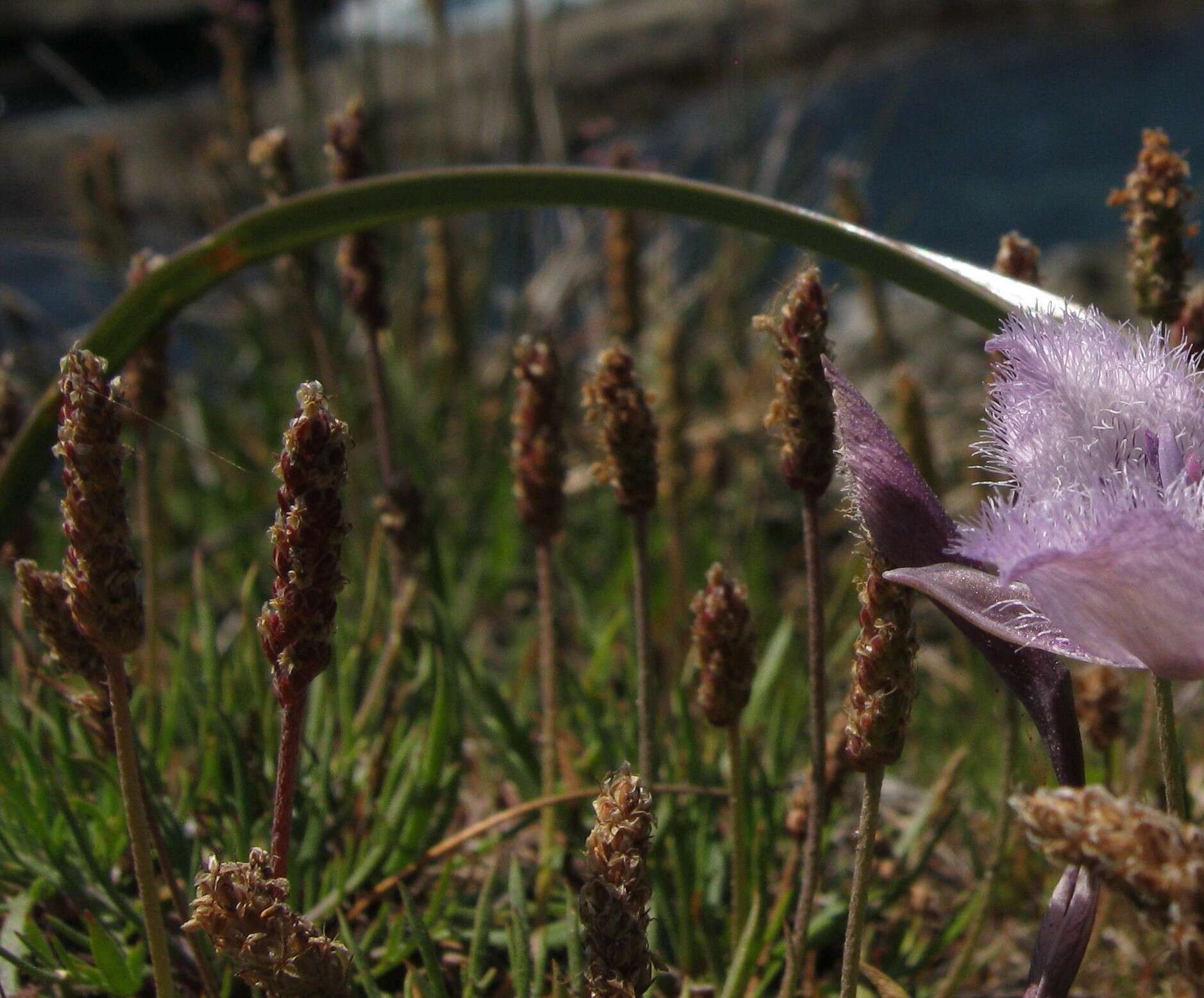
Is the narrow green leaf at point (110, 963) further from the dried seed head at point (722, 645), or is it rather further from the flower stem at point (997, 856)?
the flower stem at point (997, 856)

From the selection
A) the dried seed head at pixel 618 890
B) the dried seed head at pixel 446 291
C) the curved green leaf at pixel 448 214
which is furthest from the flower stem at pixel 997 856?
the dried seed head at pixel 446 291

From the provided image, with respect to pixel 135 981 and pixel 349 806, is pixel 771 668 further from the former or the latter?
pixel 135 981

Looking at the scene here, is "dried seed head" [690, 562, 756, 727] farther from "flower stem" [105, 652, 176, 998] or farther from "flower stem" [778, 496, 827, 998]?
"flower stem" [105, 652, 176, 998]

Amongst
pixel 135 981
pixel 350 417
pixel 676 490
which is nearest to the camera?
pixel 135 981

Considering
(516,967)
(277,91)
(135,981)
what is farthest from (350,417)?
(277,91)

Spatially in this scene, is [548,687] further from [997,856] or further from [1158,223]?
[1158,223]

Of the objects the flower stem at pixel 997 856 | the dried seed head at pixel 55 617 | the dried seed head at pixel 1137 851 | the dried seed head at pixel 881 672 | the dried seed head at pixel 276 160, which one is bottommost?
the flower stem at pixel 997 856

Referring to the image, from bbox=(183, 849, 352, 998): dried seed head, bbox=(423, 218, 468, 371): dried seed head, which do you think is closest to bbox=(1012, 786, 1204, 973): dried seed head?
bbox=(183, 849, 352, 998): dried seed head
